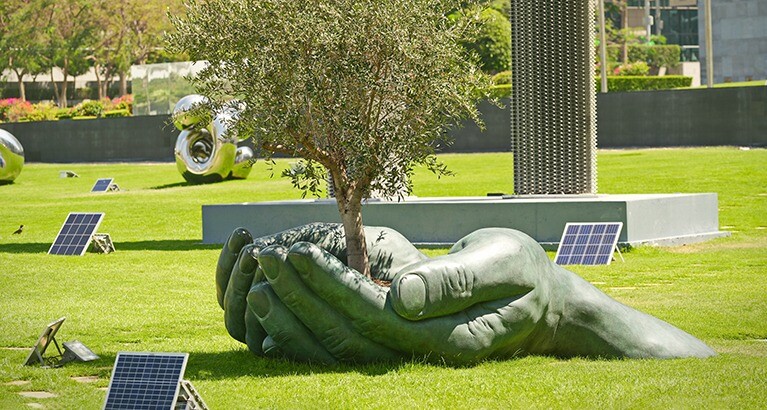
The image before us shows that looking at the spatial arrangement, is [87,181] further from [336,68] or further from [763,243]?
[336,68]

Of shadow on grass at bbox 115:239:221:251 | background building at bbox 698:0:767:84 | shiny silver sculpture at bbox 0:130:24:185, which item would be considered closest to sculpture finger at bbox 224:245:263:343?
shadow on grass at bbox 115:239:221:251

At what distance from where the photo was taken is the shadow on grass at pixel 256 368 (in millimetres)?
10211

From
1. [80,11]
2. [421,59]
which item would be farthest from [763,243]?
[80,11]

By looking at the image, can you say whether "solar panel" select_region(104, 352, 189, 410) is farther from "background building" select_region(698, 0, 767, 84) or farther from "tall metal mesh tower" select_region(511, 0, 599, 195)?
"background building" select_region(698, 0, 767, 84)

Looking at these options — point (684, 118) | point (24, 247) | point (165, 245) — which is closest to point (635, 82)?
point (684, 118)

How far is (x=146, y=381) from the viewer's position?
29.0 feet

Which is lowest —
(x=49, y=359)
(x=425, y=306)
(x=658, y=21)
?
(x=49, y=359)

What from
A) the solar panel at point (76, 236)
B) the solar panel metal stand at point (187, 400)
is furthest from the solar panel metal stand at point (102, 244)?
the solar panel metal stand at point (187, 400)

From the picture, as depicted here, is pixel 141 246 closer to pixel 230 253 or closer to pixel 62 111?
pixel 230 253

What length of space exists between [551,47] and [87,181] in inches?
898

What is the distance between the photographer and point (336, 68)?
1092cm

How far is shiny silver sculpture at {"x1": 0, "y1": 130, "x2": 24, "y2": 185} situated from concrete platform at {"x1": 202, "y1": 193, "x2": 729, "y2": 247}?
19.3 meters

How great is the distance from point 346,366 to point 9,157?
33.1m

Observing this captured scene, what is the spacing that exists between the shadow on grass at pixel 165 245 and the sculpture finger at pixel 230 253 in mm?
11766
